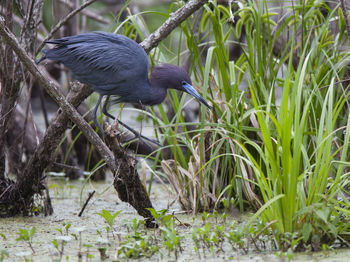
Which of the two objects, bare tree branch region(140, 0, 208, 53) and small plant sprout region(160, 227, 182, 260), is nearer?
small plant sprout region(160, 227, 182, 260)

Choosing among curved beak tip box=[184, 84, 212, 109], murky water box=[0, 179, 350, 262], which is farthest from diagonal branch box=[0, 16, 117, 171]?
curved beak tip box=[184, 84, 212, 109]

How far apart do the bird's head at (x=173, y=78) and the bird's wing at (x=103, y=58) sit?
5.2 inches

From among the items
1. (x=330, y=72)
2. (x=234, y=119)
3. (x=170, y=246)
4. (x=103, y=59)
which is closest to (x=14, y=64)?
(x=103, y=59)

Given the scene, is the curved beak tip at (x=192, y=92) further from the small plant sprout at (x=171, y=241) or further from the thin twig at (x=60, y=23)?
the small plant sprout at (x=171, y=241)

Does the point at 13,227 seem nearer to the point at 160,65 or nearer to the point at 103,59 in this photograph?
the point at 103,59

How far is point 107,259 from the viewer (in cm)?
227

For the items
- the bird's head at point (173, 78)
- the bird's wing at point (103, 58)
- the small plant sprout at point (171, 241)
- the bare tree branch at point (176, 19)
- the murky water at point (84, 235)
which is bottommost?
the murky water at point (84, 235)

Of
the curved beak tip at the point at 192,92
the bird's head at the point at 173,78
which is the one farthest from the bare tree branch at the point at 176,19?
the curved beak tip at the point at 192,92

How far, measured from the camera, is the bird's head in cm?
328

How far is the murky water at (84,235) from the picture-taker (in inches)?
86.7

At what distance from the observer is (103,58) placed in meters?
3.18

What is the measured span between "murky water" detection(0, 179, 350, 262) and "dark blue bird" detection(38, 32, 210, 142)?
634mm

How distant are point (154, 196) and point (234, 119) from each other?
1425 mm

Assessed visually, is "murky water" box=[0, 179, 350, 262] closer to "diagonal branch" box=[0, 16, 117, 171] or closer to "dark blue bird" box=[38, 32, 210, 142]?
"diagonal branch" box=[0, 16, 117, 171]
